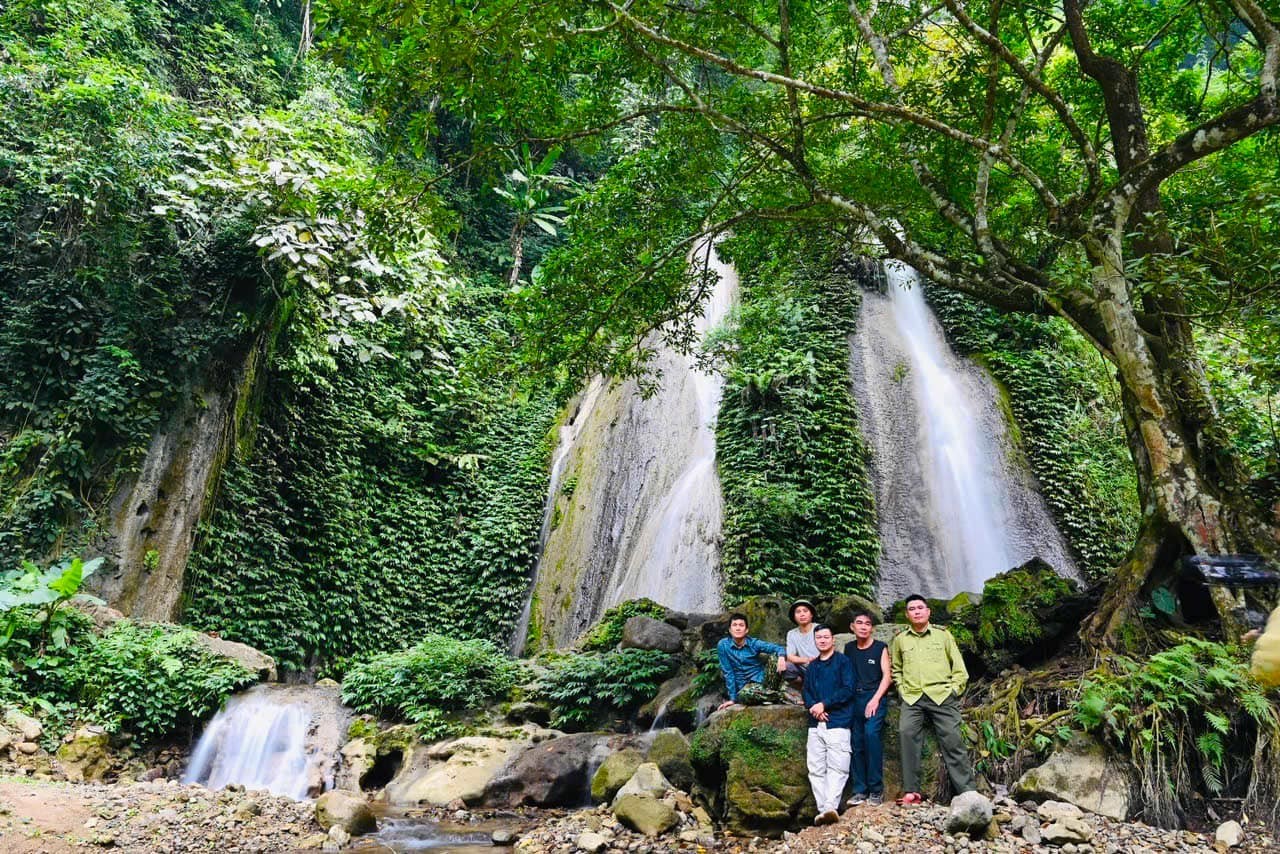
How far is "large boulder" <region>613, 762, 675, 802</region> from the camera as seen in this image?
5363 mm

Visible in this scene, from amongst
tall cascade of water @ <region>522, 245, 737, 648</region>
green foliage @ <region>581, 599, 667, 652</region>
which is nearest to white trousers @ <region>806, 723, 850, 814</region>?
green foliage @ <region>581, 599, 667, 652</region>

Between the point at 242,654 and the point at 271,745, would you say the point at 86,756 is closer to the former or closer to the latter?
the point at 271,745

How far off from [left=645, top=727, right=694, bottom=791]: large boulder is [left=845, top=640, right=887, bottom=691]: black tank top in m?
1.57

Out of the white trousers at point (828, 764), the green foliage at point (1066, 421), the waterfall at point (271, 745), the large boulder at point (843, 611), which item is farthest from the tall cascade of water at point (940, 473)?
the waterfall at point (271, 745)

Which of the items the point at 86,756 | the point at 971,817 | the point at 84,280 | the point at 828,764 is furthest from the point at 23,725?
the point at 971,817

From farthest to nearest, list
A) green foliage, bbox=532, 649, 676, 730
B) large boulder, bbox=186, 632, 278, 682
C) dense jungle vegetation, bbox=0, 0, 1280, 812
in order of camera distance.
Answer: large boulder, bbox=186, 632, 278, 682 → green foliage, bbox=532, 649, 676, 730 → dense jungle vegetation, bbox=0, 0, 1280, 812

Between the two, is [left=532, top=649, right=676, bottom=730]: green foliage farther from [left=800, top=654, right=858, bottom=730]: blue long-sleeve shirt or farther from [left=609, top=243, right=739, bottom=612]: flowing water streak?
[left=800, top=654, right=858, bottom=730]: blue long-sleeve shirt

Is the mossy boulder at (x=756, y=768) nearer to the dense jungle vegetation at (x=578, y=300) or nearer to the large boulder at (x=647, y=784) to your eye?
the large boulder at (x=647, y=784)

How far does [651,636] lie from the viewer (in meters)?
9.01

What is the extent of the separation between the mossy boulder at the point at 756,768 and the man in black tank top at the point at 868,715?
1.12 ft

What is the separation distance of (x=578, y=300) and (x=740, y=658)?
3.96 m

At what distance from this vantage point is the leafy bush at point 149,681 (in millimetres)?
7645

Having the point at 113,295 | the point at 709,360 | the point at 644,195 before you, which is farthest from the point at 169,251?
the point at 709,360

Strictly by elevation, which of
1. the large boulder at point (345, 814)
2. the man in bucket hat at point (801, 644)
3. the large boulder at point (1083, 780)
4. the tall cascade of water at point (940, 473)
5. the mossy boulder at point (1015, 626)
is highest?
the tall cascade of water at point (940, 473)
